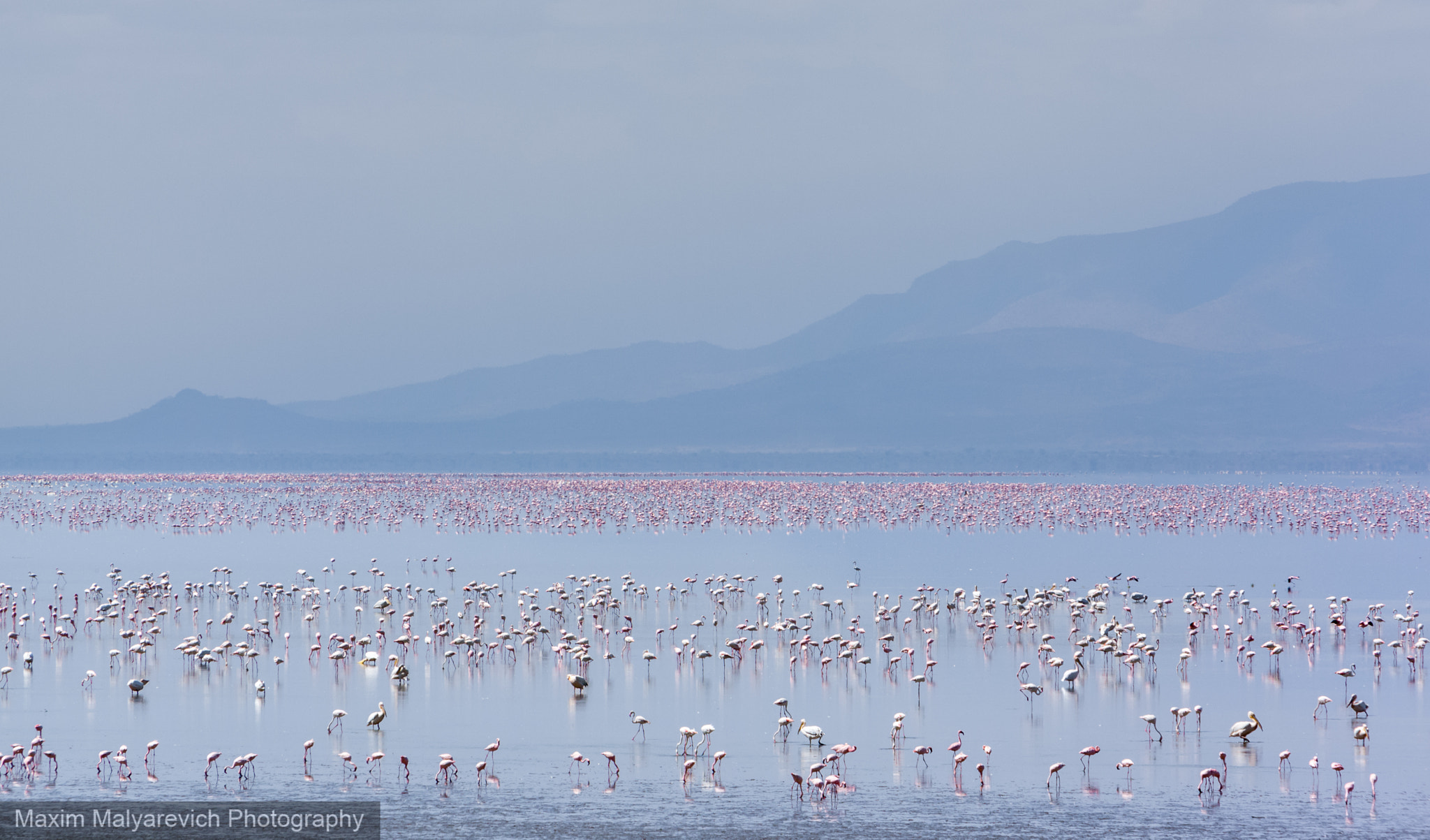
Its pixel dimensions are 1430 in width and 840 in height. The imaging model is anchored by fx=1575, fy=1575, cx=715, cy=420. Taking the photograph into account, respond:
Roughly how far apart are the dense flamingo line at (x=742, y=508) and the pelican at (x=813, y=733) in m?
34.3

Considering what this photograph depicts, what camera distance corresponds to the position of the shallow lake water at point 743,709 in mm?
13906

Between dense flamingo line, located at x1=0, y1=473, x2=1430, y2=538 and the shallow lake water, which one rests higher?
dense flamingo line, located at x1=0, y1=473, x2=1430, y2=538

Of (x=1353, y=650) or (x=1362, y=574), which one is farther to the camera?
(x=1362, y=574)

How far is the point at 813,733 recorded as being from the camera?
16219mm

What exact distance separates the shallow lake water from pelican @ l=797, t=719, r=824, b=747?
0.57ft

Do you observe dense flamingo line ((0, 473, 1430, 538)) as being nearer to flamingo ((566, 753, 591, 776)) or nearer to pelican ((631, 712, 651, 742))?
pelican ((631, 712, 651, 742))

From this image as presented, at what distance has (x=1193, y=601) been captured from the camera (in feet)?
86.6

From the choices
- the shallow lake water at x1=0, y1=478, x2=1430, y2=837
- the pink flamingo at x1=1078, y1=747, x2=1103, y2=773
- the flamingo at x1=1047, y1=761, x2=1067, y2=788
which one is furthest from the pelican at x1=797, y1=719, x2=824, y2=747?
the pink flamingo at x1=1078, y1=747, x2=1103, y2=773

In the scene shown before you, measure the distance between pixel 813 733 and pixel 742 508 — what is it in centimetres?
4419

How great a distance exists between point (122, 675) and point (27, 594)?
34.7ft

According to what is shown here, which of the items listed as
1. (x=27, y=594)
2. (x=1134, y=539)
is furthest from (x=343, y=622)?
(x=1134, y=539)

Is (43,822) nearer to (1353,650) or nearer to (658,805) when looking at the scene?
(658,805)

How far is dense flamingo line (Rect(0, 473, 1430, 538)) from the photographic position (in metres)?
52.6

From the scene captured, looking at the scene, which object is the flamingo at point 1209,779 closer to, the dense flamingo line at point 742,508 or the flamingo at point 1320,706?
the flamingo at point 1320,706
